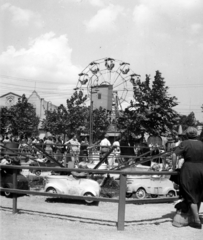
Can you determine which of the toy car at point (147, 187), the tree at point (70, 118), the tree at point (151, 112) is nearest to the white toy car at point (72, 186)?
the toy car at point (147, 187)

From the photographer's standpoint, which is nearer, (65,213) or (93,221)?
(93,221)

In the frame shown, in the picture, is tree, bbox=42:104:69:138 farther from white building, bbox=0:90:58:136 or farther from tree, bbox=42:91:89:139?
white building, bbox=0:90:58:136

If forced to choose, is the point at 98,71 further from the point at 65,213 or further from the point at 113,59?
the point at 65,213

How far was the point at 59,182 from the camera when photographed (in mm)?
7379

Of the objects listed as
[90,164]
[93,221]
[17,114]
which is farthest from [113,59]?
[93,221]

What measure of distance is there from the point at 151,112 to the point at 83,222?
14.3 m

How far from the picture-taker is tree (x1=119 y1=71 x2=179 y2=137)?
1928 centimetres

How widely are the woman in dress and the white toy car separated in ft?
7.98

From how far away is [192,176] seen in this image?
199 inches

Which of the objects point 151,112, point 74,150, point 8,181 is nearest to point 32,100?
point 151,112

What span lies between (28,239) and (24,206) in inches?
87.8

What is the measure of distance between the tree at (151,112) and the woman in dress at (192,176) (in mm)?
13901

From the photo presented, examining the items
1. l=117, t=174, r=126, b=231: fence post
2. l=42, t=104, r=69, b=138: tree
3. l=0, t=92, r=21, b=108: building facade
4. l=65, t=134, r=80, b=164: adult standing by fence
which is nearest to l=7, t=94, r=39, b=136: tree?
l=42, t=104, r=69, b=138: tree

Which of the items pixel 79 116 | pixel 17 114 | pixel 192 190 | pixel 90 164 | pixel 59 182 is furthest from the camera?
pixel 17 114
